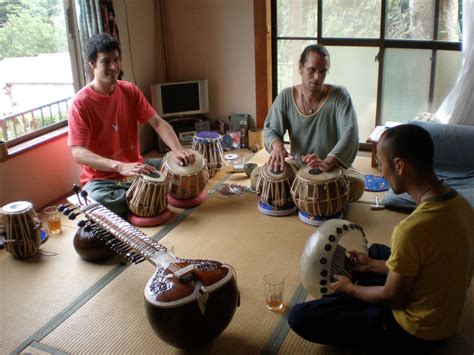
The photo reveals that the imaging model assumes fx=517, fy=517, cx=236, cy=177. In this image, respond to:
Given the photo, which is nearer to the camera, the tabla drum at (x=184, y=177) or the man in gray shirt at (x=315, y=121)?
the man in gray shirt at (x=315, y=121)

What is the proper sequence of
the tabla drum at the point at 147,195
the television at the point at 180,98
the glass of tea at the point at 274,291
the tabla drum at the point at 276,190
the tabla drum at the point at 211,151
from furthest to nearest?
1. the television at the point at 180,98
2. the tabla drum at the point at 211,151
3. the tabla drum at the point at 276,190
4. the tabla drum at the point at 147,195
5. the glass of tea at the point at 274,291

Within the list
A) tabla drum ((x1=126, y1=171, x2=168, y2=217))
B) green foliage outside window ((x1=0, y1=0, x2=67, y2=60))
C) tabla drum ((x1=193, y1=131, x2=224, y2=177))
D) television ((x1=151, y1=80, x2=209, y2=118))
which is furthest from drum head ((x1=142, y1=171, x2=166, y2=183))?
television ((x1=151, y1=80, x2=209, y2=118))

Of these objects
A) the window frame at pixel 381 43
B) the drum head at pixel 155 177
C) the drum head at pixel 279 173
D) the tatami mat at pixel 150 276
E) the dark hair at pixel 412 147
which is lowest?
the tatami mat at pixel 150 276

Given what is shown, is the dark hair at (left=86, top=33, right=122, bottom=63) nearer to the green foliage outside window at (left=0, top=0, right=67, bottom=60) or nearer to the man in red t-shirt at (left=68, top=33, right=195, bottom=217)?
the man in red t-shirt at (left=68, top=33, right=195, bottom=217)

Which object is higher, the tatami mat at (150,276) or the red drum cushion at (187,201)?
the red drum cushion at (187,201)

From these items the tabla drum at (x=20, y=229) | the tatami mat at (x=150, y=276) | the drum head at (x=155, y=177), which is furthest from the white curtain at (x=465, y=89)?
the tabla drum at (x=20, y=229)

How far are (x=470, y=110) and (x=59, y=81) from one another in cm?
322

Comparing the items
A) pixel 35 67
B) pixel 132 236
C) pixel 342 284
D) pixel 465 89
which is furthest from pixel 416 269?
pixel 35 67

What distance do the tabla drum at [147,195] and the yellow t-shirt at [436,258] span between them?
1945mm

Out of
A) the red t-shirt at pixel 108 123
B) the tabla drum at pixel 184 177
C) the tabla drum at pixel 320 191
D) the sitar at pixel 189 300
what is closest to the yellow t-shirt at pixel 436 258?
the sitar at pixel 189 300

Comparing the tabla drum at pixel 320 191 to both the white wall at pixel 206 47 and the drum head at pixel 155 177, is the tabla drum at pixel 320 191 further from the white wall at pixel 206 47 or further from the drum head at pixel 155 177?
the white wall at pixel 206 47

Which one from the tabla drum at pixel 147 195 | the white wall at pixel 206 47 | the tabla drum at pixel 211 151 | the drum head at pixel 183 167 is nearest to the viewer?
the tabla drum at pixel 147 195

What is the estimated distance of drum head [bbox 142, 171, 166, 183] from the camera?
336 cm

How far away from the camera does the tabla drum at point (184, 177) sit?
142 inches
